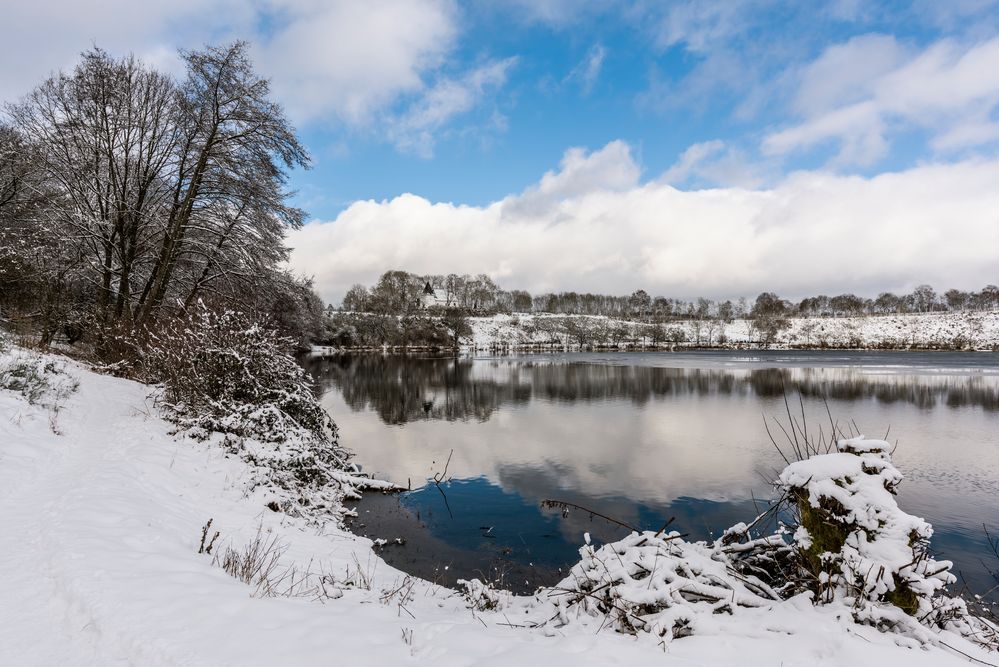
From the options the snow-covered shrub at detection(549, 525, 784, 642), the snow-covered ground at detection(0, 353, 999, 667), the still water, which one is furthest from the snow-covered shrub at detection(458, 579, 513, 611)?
the still water

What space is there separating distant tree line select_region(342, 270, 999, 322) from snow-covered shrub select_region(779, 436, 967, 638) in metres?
103

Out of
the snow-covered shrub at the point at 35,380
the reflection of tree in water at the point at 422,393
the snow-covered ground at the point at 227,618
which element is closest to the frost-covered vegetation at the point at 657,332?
the reflection of tree in water at the point at 422,393

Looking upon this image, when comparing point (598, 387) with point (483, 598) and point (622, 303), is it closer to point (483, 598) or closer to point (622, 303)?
point (483, 598)

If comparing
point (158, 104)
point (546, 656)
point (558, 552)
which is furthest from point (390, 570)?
point (158, 104)

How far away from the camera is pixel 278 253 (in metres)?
16.7

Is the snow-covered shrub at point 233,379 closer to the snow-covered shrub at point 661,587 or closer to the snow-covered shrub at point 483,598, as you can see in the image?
the snow-covered shrub at point 483,598

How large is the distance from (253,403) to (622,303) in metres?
159

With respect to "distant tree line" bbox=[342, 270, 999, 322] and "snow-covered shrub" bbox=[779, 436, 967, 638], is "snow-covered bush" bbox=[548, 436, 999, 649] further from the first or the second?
"distant tree line" bbox=[342, 270, 999, 322]

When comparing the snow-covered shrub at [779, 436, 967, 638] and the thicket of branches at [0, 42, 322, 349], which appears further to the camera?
the thicket of branches at [0, 42, 322, 349]

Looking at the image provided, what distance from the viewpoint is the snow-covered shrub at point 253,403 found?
10227 millimetres

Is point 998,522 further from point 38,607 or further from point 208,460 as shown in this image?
point 208,460

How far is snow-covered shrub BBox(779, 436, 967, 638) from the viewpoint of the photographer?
374 cm

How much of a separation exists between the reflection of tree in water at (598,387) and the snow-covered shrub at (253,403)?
28.9 ft

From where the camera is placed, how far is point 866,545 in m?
3.94
